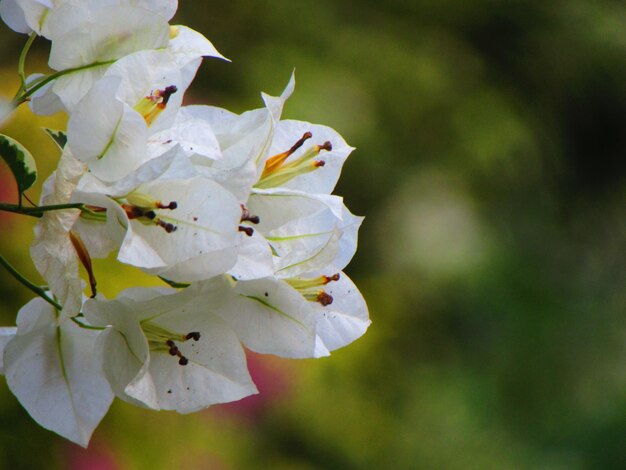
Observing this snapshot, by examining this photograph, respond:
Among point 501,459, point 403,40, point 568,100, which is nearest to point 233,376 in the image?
point 501,459

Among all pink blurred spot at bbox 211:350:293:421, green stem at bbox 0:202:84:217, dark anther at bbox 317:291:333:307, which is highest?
green stem at bbox 0:202:84:217

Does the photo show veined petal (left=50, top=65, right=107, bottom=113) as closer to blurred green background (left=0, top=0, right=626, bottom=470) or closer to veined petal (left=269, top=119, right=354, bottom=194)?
veined petal (left=269, top=119, right=354, bottom=194)

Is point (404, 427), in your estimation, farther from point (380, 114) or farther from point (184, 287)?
point (184, 287)

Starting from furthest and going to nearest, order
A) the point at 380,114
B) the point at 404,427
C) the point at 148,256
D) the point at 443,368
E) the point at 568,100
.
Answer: the point at 568,100, the point at 380,114, the point at 443,368, the point at 404,427, the point at 148,256

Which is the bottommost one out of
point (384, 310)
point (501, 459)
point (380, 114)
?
point (501, 459)

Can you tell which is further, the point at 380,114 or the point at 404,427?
the point at 380,114

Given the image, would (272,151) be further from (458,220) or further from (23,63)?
(458,220)

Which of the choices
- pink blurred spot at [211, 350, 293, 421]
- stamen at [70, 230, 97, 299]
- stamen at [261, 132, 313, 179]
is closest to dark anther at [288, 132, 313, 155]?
stamen at [261, 132, 313, 179]

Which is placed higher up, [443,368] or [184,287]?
[184,287]
